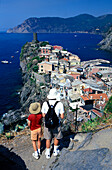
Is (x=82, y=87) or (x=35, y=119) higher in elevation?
(x=35, y=119)

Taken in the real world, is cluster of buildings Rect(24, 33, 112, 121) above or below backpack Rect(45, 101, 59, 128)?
below

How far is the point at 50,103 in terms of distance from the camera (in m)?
4.94

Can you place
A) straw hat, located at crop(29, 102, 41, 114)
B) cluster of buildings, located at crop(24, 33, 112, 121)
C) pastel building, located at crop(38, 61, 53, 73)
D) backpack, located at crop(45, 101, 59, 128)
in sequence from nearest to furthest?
backpack, located at crop(45, 101, 59, 128), straw hat, located at crop(29, 102, 41, 114), cluster of buildings, located at crop(24, 33, 112, 121), pastel building, located at crop(38, 61, 53, 73)

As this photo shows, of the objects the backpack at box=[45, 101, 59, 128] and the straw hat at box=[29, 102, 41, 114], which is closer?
the backpack at box=[45, 101, 59, 128]

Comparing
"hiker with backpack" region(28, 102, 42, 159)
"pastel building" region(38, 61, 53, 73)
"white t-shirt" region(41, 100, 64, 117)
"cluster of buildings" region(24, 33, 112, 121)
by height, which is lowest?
"cluster of buildings" region(24, 33, 112, 121)

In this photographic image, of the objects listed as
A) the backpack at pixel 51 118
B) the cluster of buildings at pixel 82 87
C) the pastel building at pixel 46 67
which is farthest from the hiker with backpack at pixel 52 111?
the pastel building at pixel 46 67

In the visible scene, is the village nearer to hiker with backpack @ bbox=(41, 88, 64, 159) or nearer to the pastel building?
the pastel building

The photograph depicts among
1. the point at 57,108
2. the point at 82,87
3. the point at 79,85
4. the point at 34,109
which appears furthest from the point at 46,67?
the point at 57,108

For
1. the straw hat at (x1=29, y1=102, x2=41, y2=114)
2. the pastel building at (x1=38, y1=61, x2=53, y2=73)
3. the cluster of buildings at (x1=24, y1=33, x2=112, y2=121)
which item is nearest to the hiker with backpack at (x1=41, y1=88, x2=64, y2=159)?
the straw hat at (x1=29, y1=102, x2=41, y2=114)

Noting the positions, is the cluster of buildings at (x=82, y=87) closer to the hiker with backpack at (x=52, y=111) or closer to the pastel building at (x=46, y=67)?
the pastel building at (x=46, y=67)

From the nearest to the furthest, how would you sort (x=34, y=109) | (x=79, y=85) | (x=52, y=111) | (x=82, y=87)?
(x=52, y=111)
(x=34, y=109)
(x=82, y=87)
(x=79, y=85)

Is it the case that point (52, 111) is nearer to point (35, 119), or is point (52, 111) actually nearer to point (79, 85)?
point (35, 119)

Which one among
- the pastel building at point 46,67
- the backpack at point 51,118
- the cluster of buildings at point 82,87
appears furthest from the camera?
the pastel building at point 46,67

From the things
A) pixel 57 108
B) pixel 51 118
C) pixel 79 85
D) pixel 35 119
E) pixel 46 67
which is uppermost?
pixel 57 108
